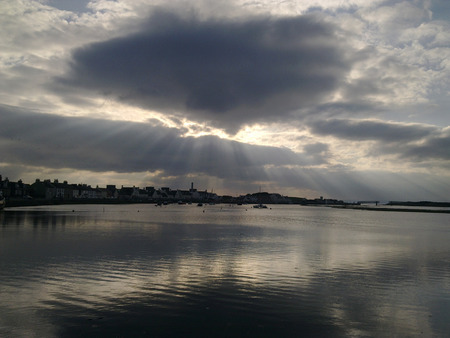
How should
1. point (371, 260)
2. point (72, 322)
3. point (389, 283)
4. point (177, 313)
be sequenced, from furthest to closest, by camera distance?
1. point (371, 260)
2. point (389, 283)
3. point (177, 313)
4. point (72, 322)

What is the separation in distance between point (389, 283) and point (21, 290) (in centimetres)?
1848

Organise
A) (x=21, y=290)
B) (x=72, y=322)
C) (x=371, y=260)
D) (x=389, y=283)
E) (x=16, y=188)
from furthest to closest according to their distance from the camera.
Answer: (x=16, y=188)
(x=371, y=260)
(x=389, y=283)
(x=21, y=290)
(x=72, y=322)

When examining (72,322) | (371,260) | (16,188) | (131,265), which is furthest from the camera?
(16,188)

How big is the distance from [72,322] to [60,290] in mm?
4635

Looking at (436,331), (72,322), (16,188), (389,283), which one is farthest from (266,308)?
(16,188)

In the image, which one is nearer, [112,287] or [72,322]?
[72,322]

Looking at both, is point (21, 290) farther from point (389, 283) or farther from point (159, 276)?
point (389, 283)

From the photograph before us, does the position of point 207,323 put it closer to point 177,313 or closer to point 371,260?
point 177,313

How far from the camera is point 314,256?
28.6 m

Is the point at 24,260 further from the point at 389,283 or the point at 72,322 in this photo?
the point at 389,283

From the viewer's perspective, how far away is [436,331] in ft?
41.0

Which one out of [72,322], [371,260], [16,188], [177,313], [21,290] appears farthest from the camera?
[16,188]

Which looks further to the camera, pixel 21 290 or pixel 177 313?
pixel 21 290

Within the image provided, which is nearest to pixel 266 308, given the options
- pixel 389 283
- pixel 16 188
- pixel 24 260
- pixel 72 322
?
pixel 72 322
